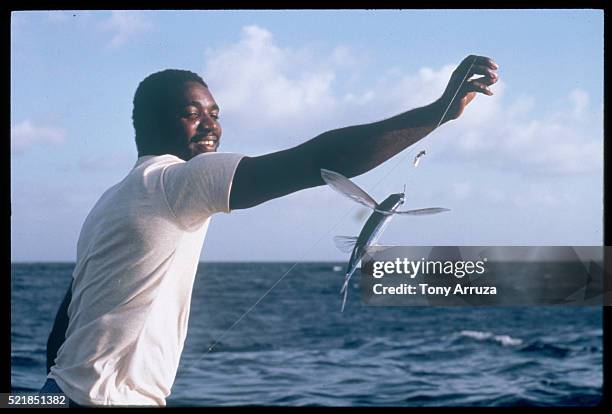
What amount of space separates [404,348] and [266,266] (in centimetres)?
203

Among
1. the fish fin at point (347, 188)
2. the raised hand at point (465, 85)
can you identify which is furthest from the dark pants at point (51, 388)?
the raised hand at point (465, 85)

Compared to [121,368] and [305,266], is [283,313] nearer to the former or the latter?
[305,266]

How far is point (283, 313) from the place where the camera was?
4273 millimetres

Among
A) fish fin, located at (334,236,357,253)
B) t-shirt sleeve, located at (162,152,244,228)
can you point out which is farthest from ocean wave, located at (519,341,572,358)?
t-shirt sleeve, located at (162,152,244,228)

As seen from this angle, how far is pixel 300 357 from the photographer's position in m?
3.24

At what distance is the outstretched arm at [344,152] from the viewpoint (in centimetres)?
227

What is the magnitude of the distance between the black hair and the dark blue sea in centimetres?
50

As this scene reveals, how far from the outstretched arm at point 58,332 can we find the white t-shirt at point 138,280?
2.3 inches

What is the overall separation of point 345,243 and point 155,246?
719mm

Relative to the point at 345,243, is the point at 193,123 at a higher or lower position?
higher

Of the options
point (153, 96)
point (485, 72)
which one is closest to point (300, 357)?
point (153, 96)

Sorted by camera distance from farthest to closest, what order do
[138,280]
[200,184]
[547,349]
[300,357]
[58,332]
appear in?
[547,349]
[300,357]
[58,332]
[138,280]
[200,184]

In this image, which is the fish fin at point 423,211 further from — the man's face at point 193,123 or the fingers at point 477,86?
the man's face at point 193,123

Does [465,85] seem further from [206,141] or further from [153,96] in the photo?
[153,96]
